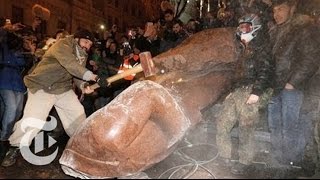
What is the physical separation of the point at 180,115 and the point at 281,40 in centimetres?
189

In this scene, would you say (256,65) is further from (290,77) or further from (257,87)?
(290,77)

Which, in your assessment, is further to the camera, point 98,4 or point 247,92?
point 98,4

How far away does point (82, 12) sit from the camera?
29250mm

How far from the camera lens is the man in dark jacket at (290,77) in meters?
4.77

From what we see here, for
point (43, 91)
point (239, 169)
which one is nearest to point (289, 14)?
point (239, 169)

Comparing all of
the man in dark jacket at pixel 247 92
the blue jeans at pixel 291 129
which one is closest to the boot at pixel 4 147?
the man in dark jacket at pixel 247 92

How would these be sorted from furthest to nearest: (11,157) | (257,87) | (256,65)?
(11,157), (256,65), (257,87)

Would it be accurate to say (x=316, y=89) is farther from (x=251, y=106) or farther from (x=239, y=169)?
(x=239, y=169)

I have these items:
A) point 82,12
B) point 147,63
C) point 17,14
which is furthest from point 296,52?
point 82,12

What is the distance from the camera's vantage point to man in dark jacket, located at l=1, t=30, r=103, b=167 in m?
5.15

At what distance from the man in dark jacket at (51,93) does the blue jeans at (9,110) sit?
0.45 meters

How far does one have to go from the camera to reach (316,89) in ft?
16.8

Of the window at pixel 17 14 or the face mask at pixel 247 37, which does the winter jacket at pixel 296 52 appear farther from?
the window at pixel 17 14

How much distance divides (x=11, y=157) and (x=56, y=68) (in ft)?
4.44
